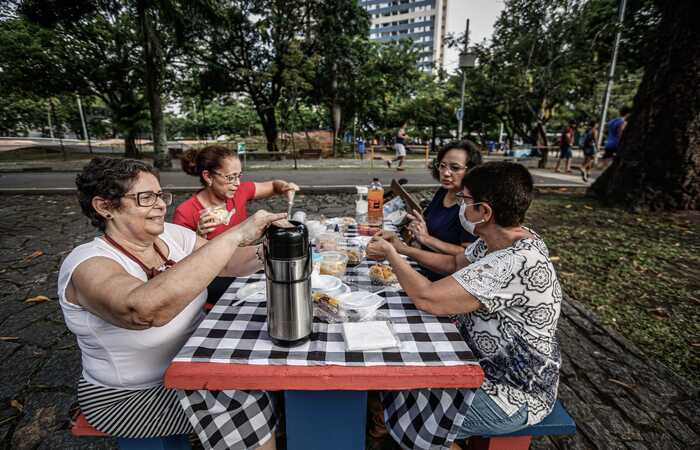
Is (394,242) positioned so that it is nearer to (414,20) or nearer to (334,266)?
(334,266)

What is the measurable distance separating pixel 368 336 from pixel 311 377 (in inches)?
11.7

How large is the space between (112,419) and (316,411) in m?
0.90

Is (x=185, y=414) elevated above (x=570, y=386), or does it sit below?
above

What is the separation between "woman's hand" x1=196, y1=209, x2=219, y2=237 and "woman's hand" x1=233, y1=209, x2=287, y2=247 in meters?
1.10

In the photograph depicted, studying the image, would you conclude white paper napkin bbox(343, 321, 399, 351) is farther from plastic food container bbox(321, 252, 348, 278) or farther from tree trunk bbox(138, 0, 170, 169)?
tree trunk bbox(138, 0, 170, 169)

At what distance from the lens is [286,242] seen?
121cm

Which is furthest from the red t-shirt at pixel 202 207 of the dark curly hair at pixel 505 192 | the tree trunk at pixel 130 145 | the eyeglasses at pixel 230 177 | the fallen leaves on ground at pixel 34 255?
the tree trunk at pixel 130 145

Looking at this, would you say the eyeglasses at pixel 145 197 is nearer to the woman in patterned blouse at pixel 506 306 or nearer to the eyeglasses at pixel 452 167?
the woman in patterned blouse at pixel 506 306

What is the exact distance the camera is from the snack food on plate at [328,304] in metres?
1.57

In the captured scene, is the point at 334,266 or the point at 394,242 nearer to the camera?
the point at 334,266

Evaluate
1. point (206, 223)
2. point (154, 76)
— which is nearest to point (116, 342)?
point (206, 223)

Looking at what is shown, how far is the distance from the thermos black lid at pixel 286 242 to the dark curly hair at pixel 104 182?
867 mm

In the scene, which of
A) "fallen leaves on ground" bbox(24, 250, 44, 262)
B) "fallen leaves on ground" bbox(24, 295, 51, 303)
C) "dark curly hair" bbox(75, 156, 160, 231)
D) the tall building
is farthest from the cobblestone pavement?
the tall building

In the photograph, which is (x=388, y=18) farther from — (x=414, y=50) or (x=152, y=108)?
(x=152, y=108)
